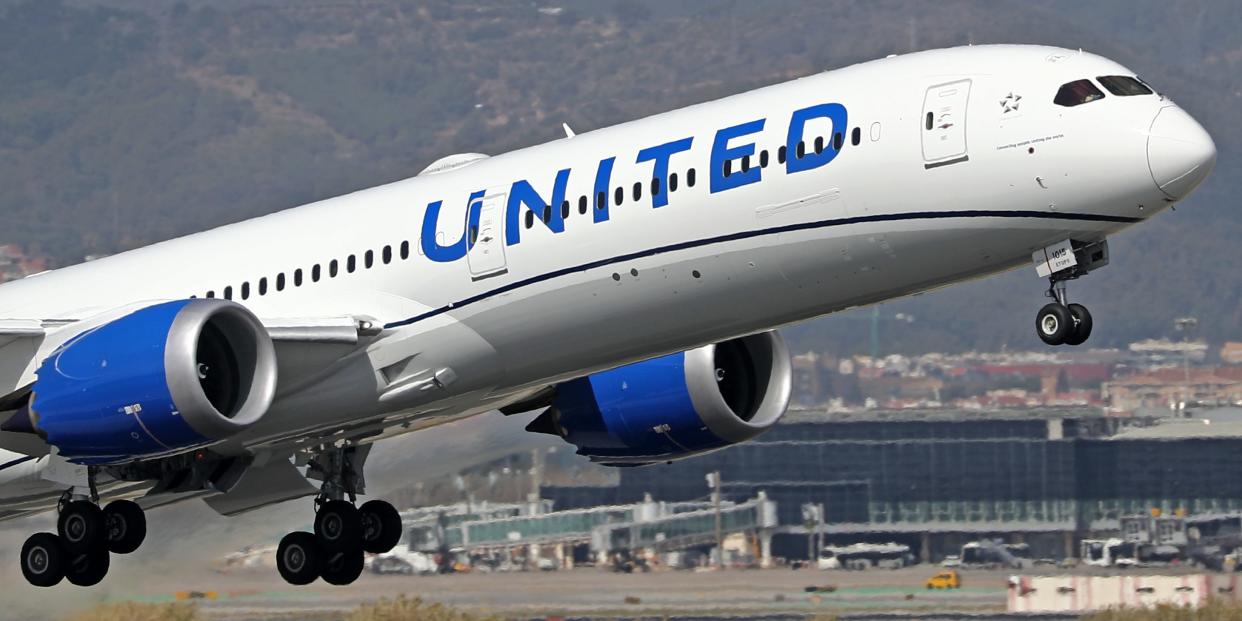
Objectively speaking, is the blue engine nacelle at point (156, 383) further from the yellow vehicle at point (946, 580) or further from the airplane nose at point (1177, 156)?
the yellow vehicle at point (946, 580)

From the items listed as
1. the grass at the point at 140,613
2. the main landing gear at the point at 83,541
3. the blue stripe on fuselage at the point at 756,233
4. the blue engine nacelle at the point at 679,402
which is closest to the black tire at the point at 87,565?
the main landing gear at the point at 83,541

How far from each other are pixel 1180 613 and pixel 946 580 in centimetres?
1907

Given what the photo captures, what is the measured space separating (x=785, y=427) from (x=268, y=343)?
8721 cm

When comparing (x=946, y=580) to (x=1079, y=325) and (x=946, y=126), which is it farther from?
(x=946, y=126)

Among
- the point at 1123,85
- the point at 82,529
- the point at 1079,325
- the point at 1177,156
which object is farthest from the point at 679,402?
the point at 1177,156

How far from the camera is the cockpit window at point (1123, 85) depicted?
29.3 meters

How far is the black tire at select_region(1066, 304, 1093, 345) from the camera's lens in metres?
29.6

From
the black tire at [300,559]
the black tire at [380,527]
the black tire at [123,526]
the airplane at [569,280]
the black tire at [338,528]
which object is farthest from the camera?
the black tire at [380,527]

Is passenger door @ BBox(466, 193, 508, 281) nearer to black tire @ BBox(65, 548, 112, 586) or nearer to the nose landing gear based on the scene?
the nose landing gear

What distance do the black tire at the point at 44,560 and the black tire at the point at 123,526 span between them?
0.82m

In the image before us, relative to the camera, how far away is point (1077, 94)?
96.4 feet

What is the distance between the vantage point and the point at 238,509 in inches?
1531

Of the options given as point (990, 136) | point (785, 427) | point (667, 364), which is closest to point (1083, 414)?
point (785, 427)

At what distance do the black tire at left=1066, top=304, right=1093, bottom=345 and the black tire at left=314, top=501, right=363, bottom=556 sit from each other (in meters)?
12.9
